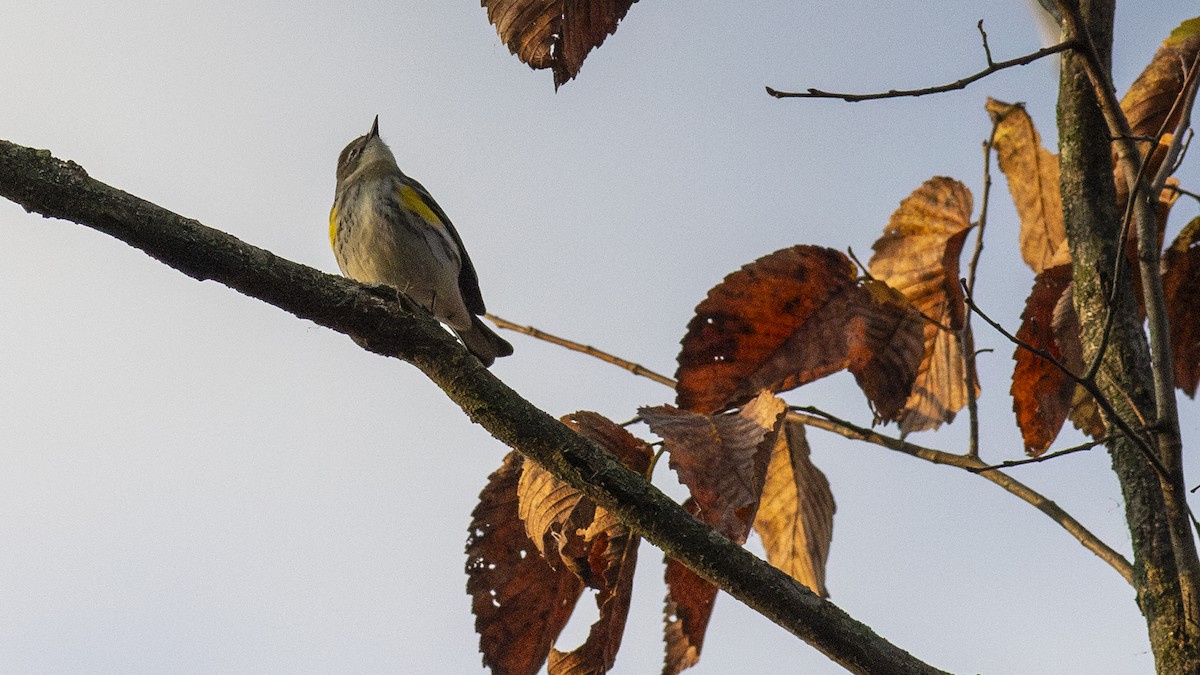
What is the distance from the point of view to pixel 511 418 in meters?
2.17

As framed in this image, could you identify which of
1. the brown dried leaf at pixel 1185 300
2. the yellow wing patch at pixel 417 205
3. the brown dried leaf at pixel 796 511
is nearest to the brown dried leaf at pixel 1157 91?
the brown dried leaf at pixel 1185 300

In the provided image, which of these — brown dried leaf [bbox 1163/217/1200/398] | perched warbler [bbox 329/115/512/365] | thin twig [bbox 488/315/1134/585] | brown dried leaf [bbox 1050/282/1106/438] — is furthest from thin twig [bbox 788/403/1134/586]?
perched warbler [bbox 329/115/512/365]

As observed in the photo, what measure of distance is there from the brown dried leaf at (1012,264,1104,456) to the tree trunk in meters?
0.07

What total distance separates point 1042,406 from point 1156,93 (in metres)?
0.88

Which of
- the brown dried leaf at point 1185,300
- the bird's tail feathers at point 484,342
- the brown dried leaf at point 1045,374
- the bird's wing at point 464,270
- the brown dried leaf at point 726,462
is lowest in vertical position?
the brown dried leaf at point 726,462

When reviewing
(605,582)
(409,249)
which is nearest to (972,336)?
(605,582)

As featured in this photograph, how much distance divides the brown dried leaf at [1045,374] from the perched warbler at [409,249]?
9.88ft

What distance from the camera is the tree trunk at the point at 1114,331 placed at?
96.3 inches

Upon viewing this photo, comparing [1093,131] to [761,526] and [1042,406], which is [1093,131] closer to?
[1042,406]

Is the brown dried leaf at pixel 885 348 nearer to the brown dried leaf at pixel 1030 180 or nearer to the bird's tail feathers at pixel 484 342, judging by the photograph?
the brown dried leaf at pixel 1030 180

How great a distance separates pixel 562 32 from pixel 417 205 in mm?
3848

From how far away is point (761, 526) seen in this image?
290cm

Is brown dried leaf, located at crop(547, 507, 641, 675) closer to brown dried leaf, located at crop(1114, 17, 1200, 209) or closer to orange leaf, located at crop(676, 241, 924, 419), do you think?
orange leaf, located at crop(676, 241, 924, 419)

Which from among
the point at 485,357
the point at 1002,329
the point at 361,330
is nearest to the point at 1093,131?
the point at 1002,329
